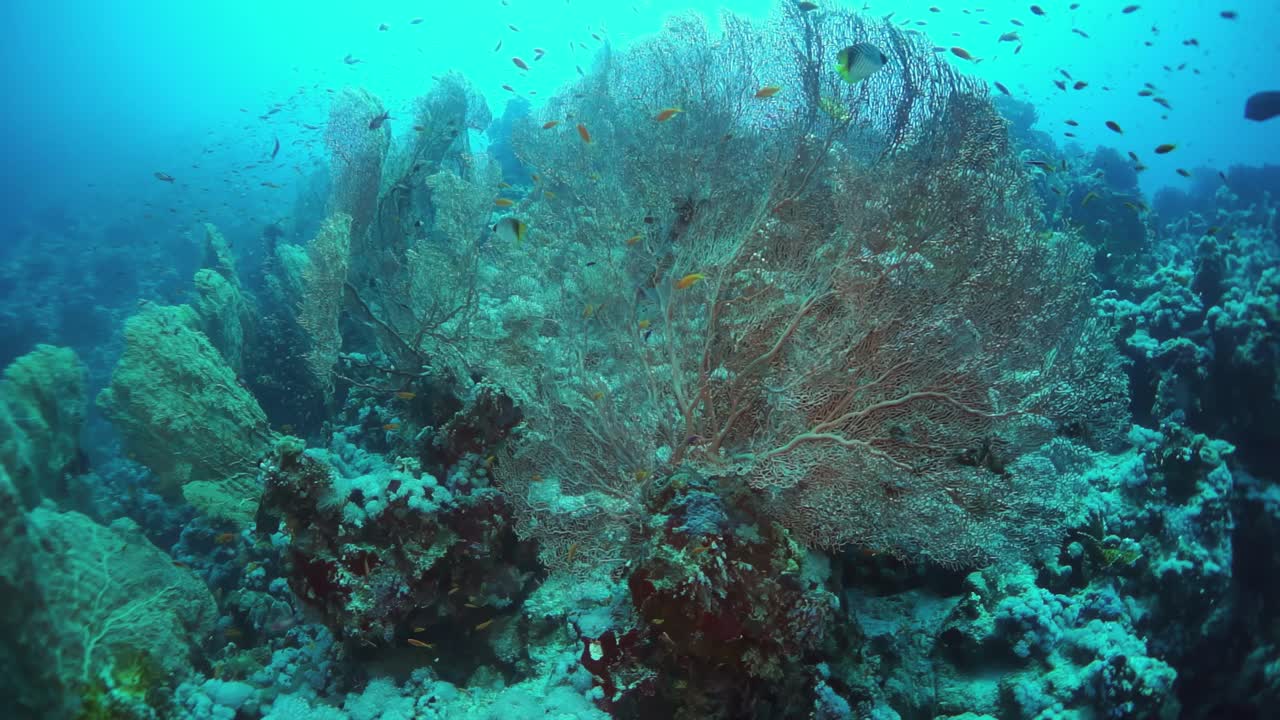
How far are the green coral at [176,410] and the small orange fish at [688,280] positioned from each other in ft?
23.1

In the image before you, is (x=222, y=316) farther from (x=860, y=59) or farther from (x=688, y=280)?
(x=860, y=59)

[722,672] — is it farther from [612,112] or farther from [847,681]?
[612,112]

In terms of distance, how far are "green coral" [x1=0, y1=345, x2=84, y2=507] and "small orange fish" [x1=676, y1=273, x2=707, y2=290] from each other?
7.43m

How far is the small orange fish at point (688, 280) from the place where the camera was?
391cm

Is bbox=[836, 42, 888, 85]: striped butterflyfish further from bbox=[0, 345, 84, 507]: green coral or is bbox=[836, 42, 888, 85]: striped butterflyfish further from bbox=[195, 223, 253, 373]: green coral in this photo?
bbox=[195, 223, 253, 373]: green coral

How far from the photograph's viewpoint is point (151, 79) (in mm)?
117312

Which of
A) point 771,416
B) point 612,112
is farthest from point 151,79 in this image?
point 771,416

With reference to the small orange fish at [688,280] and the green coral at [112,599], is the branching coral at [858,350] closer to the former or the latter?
the small orange fish at [688,280]

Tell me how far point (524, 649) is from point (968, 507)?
11.2 feet

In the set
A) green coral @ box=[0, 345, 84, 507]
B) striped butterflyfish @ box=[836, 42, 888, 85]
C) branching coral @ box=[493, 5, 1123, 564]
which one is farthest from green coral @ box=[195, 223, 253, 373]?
striped butterflyfish @ box=[836, 42, 888, 85]

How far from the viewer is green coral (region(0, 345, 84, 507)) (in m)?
6.64

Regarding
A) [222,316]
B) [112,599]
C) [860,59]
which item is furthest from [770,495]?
[222,316]

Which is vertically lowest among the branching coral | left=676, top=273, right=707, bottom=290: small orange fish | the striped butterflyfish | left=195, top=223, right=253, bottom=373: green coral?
left=195, top=223, right=253, bottom=373: green coral

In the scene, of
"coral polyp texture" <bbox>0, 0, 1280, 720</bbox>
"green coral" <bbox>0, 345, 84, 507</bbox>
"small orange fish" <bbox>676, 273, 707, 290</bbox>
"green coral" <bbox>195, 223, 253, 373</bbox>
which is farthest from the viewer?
"green coral" <bbox>195, 223, 253, 373</bbox>
